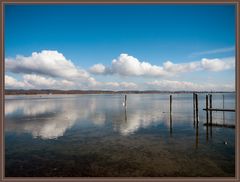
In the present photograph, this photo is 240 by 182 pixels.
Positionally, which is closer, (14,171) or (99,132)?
(14,171)

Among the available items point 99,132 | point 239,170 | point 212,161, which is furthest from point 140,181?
point 99,132

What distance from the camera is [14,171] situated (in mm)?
10406

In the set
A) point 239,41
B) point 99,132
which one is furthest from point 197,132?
point 239,41

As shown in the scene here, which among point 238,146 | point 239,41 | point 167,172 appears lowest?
point 167,172

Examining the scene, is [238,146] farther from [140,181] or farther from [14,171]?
[14,171]

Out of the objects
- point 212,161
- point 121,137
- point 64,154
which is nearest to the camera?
point 212,161

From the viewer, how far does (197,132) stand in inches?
760

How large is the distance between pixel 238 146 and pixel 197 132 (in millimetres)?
13264

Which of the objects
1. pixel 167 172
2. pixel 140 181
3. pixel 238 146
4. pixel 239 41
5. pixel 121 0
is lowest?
pixel 167 172

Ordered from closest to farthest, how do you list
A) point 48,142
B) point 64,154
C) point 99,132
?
point 64,154 < point 48,142 < point 99,132

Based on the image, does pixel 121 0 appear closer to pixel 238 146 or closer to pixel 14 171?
pixel 238 146

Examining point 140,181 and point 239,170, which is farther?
point 239,170

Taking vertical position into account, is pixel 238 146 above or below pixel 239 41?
below

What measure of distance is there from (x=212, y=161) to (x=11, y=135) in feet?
53.4
